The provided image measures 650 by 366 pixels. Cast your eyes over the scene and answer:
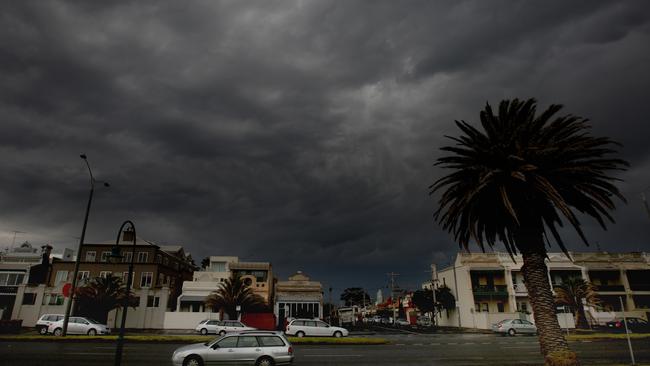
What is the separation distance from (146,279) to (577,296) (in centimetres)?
5993

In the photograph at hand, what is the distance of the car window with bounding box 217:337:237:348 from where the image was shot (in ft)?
55.1

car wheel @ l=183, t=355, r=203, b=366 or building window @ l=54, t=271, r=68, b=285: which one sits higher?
building window @ l=54, t=271, r=68, b=285

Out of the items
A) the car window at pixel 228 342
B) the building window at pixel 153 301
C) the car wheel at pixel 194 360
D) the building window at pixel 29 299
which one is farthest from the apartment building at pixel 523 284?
the building window at pixel 29 299

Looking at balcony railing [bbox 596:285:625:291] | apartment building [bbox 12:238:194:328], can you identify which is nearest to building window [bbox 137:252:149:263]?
apartment building [bbox 12:238:194:328]

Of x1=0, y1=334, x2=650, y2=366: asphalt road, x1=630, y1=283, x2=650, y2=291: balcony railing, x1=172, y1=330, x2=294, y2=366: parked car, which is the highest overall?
x1=630, y1=283, x2=650, y2=291: balcony railing

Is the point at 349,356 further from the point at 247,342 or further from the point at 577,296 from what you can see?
the point at 577,296

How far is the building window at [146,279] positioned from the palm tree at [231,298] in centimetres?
943

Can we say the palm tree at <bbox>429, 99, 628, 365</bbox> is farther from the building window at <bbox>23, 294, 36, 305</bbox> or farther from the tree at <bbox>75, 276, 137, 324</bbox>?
the building window at <bbox>23, 294, 36, 305</bbox>

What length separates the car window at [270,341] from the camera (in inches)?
673

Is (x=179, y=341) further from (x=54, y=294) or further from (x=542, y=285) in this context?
(x=54, y=294)

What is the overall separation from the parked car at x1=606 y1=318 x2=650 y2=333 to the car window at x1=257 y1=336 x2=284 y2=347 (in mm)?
47564

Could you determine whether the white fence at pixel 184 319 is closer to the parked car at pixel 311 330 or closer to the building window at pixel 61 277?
the building window at pixel 61 277

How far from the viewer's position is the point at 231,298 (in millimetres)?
51062

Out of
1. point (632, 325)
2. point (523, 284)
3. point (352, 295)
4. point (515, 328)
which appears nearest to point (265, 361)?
point (515, 328)
